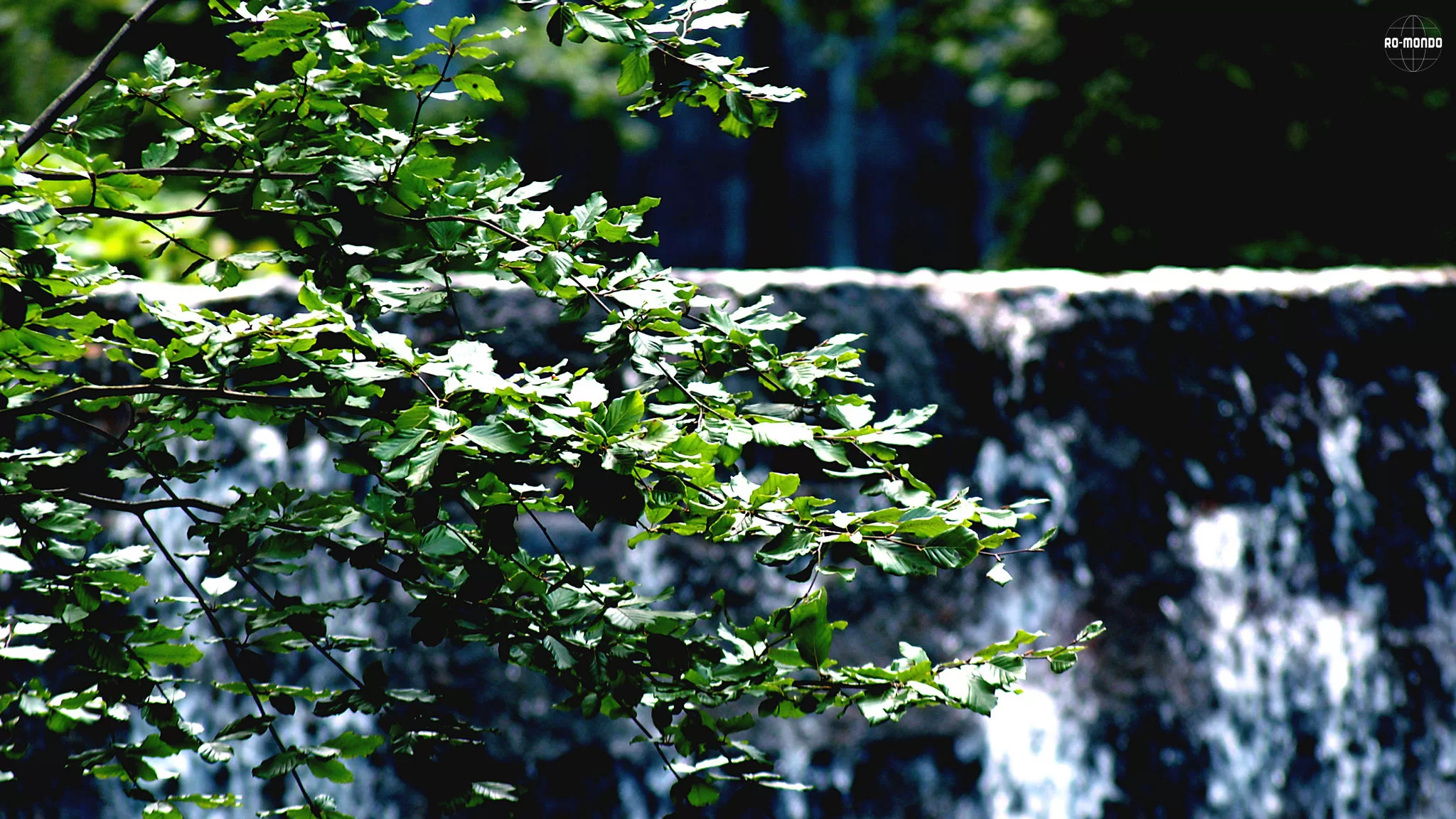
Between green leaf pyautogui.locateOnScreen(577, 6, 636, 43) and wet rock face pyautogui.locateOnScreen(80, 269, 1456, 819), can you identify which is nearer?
green leaf pyautogui.locateOnScreen(577, 6, 636, 43)

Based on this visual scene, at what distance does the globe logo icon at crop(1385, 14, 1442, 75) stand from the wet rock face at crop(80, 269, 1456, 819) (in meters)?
2.06

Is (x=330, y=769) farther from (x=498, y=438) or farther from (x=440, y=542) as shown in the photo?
(x=498, y=438)

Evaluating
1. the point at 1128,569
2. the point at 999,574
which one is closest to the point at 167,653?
the point at 999,574

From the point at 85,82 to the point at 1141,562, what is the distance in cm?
312

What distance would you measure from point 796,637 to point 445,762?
1.43 ft

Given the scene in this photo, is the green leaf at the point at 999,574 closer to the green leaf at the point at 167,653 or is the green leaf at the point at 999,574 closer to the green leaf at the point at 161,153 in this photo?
the green leaf at the point at 167,653

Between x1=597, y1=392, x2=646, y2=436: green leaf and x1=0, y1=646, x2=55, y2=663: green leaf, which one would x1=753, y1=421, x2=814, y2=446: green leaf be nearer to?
x1=597, y1=392, x2=646, y2=436: green leaf

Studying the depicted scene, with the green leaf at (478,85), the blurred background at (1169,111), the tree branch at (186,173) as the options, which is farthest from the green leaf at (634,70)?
the blurred background at (1169,111)

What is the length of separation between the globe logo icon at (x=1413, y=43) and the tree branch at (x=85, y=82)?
218 inches

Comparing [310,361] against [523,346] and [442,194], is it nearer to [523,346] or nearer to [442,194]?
[442,194]

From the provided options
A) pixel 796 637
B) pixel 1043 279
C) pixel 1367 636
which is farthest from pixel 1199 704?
pixel 796 637

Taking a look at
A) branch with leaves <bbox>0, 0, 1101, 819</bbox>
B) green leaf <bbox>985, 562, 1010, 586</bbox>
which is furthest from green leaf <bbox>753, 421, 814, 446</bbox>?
green leaf <bbox>985, 562, 1010, 586</bbox>

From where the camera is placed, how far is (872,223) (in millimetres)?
11672

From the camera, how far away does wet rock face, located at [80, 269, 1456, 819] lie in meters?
3.39
